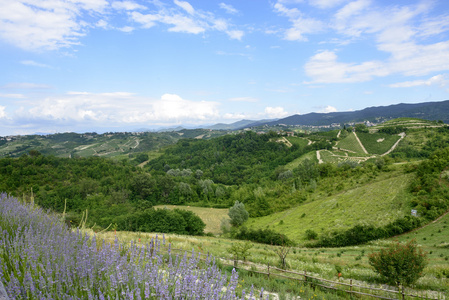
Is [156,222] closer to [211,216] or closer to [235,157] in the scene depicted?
[211,216]

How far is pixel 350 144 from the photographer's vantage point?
110 metres

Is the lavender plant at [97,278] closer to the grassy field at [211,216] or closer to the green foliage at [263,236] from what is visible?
the green foliage at [263,236]

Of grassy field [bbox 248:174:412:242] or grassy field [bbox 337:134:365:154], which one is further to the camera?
grassy field [bbox 337:134:365:154]

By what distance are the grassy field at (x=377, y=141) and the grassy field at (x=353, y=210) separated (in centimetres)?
5995

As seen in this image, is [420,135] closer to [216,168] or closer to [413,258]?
[216,168]

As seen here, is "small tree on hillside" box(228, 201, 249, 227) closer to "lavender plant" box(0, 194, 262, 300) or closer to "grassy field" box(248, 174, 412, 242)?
"grassy field" box(248, 174, 412, 242)

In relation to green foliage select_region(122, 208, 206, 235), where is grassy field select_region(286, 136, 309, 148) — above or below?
above

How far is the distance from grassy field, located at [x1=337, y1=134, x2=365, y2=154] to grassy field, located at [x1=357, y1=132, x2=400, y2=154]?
9.17ft

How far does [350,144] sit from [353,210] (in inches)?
3207

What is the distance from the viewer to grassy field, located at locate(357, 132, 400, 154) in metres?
99.6

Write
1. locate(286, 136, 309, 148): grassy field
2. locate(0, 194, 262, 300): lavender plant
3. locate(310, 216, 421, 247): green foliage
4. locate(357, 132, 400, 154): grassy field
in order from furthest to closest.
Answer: locate(286, 136, 309, 148): grassy field
locate(357, 132, 400, 154): grassy field
locate(310, 216, 421, 247): green foliage
locate(0, 194, 262, 300): lavender plant

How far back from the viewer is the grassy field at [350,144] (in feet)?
340

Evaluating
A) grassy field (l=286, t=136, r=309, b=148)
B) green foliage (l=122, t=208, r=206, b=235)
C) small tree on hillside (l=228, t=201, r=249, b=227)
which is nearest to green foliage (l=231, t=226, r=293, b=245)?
green foliage (l=122, t=208, r=206, b=235)

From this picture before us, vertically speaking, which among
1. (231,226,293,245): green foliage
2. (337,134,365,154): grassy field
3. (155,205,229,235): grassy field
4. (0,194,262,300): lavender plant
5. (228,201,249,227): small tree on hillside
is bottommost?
(155,205,229,235): grassy field
